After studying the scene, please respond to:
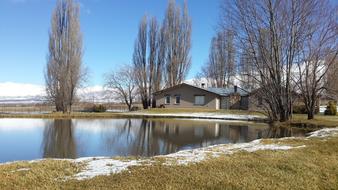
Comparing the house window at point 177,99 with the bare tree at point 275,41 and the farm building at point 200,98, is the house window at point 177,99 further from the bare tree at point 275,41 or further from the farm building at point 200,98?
the bare tree at point 275,41

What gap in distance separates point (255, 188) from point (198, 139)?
9210 millimetres

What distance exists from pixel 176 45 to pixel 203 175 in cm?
3562

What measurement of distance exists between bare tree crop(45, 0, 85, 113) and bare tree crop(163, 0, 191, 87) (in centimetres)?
1167

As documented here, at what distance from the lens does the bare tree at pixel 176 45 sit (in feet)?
131

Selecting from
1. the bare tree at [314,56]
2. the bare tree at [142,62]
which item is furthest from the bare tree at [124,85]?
the bare tree at [314,56]

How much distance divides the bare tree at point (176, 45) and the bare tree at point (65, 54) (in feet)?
38.3

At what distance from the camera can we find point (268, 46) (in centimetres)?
2059

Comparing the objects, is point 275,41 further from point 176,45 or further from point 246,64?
point 176,45

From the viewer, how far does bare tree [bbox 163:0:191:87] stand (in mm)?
39906

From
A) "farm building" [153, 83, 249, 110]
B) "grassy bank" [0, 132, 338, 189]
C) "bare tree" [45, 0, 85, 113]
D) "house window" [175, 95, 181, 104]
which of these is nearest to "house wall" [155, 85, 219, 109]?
"farm building" [153, 83, 249, 110]

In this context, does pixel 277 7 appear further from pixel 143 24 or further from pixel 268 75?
pixel 143 24

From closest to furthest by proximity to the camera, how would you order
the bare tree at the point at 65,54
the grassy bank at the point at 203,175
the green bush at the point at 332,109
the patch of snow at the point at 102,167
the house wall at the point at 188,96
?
the grassy bank at the point at 203,175, the patch of snow at the point at 102,167, the green bush at the point at 332,109, the bare tree at the point at 65,54, the house wall at the point at 188,96

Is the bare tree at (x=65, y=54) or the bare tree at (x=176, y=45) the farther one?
the bare tree at (x=176, y=45)

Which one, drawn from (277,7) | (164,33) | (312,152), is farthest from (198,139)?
(164,33)
